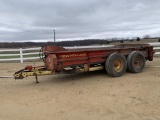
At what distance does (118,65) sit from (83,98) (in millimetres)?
3230

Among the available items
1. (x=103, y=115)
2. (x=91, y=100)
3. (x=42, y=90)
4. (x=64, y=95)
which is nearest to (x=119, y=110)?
(x=103, y=115)

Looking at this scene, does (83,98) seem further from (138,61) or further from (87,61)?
(138,61)

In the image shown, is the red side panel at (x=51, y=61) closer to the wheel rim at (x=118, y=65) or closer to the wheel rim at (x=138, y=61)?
the wheel rim at (x=118, y=65)

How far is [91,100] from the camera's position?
618 centimetres

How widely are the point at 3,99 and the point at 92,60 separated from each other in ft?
11.5

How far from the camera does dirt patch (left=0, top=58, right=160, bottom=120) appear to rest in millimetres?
5246

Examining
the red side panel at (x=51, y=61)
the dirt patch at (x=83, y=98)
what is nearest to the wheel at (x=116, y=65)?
the dirt patch at (x=83, y=98)

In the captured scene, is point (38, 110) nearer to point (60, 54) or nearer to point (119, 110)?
point (119, 110)

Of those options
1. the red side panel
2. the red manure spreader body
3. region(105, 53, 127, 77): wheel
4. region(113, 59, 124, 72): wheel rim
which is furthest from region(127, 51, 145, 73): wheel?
the red side panel

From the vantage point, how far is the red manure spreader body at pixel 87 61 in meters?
7.91

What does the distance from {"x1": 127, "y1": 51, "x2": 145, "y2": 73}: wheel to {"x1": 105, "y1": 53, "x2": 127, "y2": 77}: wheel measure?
12.3 inches

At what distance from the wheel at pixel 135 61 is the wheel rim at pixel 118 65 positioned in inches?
17.1

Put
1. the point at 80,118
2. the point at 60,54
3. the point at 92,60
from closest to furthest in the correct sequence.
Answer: the point at 80,118 < the point at 60,54 < the point at 92,60

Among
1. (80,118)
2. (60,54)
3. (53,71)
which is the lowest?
(80,118)
